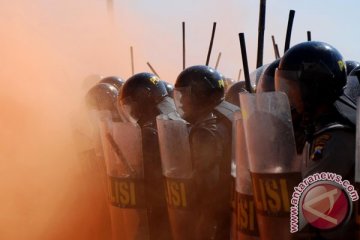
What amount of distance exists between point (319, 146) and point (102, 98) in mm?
4419

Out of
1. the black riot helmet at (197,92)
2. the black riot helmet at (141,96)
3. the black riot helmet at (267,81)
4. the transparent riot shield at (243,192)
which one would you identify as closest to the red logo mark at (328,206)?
the transparent riot shield at (243,192)

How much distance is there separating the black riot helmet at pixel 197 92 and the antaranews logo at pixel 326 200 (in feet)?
6.04

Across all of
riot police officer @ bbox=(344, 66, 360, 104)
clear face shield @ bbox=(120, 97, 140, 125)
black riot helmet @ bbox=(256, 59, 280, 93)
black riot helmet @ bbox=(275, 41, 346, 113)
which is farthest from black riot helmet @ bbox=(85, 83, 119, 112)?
black riot helmet @ bbox=(275, 41, 346, 113)

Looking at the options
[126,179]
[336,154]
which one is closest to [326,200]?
[336,154]

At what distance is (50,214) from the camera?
27.9 ft

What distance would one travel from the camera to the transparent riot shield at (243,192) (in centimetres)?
371

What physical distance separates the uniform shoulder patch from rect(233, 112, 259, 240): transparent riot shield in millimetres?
568

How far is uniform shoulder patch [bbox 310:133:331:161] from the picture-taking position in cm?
315

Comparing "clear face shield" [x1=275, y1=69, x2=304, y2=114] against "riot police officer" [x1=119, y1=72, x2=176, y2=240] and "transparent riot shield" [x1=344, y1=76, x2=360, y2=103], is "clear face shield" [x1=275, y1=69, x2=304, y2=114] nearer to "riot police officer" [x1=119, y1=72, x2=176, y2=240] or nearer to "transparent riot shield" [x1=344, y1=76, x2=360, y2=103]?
"transparent riot shield" [x1=344, y1=76, x2=360, y2=103]

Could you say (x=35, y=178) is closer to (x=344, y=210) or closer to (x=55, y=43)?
(x=55, y=43)

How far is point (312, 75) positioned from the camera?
11.7 ft

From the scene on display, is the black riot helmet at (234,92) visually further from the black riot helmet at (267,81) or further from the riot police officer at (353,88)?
the riot police officer at (353,88)

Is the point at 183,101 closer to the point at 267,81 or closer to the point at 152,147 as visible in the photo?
the point at 152,147

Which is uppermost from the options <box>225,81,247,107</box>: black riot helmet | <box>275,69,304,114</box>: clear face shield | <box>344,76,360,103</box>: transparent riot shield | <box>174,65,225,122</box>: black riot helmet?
<box>275,69,304,114</box>: clear face shield
